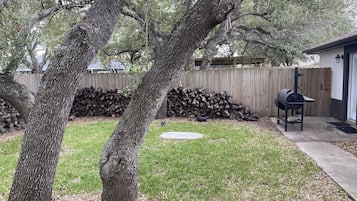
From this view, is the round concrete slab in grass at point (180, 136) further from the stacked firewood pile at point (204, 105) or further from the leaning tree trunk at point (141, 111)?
the leaning tree trunk at point (141, 111)

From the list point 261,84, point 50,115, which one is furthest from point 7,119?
point 261,84

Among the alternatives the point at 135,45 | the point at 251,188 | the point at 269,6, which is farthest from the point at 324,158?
the point at 135,45

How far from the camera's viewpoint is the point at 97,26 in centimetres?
264

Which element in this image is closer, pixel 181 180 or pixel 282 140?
pixel 181 180

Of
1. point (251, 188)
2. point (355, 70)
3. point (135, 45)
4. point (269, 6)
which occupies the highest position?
point (269, 6)

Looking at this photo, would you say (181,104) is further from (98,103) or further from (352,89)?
(352,89)

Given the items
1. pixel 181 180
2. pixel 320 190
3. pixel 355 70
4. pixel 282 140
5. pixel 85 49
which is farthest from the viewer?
pixel 355 70

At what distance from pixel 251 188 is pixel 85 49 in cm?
259

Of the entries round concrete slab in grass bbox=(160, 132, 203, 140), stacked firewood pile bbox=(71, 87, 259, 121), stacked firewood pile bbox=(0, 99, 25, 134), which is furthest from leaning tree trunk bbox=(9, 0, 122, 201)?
stacked firewood pile bbox=(71, 87, 259, 121)

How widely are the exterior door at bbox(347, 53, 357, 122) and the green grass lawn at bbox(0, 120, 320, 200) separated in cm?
267

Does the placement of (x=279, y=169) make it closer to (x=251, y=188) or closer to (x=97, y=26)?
(x=251, y=188)

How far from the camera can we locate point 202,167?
15.1 feet

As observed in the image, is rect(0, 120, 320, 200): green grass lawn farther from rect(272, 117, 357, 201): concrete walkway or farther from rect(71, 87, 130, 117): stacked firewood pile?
rect(71, 87, 130, 117): stacked firewood pile

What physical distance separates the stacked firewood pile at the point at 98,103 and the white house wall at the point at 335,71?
6369 millimetres
